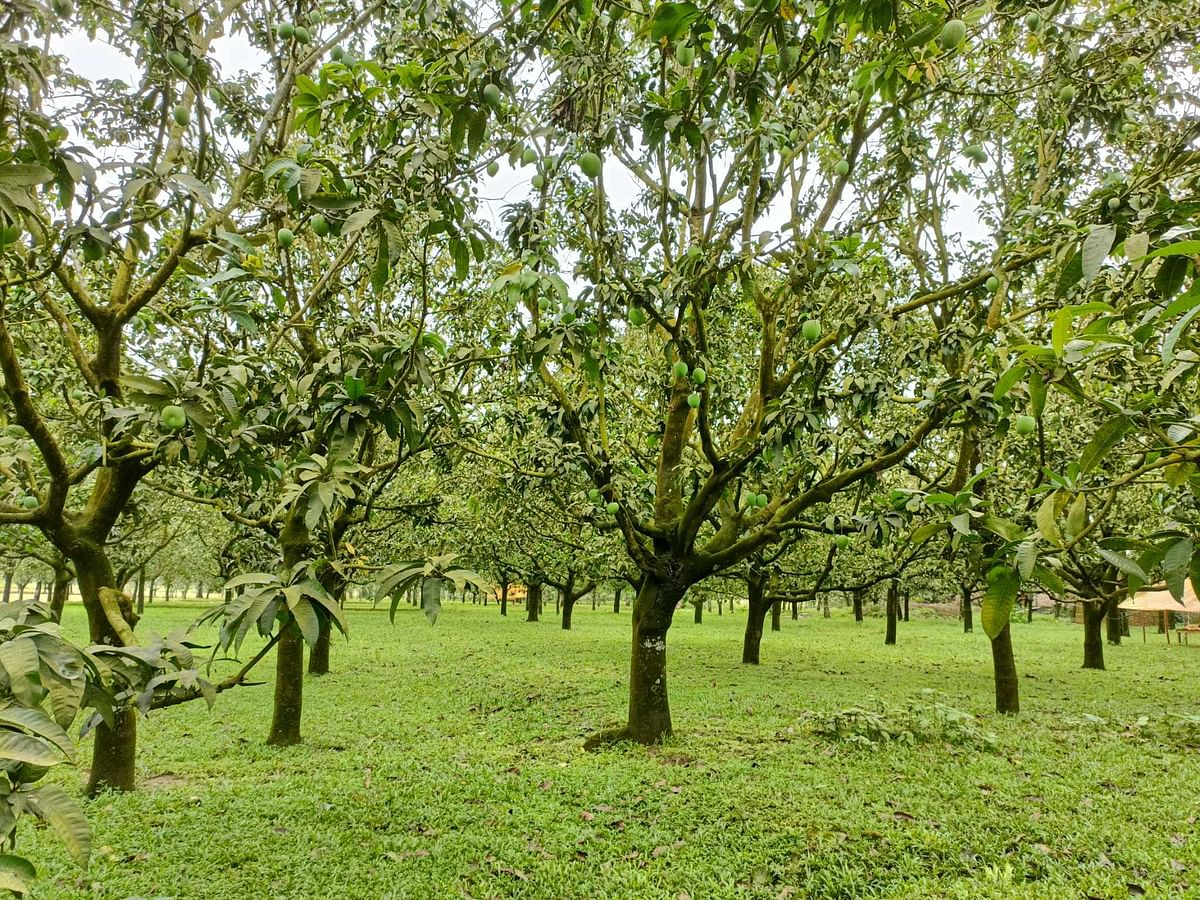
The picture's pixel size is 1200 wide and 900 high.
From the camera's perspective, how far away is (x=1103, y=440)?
151 cm

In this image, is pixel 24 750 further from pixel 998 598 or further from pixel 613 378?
pixel 613 378

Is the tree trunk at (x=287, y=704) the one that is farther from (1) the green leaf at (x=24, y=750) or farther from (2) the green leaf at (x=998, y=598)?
(2) the green leaf at (x=998, y=598)

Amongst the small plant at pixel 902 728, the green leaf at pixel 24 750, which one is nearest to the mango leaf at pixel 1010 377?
the green leaf at pixel 24 750

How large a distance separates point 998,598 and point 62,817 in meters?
2.18

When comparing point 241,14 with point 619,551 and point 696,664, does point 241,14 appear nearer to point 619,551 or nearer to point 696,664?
point 619,551

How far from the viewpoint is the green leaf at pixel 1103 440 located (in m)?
1.49

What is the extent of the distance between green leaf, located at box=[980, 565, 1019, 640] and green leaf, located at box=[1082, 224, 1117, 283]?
0.72 m

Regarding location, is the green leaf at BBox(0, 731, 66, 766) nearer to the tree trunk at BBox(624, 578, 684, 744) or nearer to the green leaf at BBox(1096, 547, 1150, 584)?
the green leaf at BBox(1096, 547, 1150, 584)

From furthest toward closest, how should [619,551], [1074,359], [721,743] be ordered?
[619,551]
[721,743]
[1074,359]

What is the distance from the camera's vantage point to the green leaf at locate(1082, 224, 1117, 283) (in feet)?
4.95

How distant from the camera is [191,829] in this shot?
15.3ft

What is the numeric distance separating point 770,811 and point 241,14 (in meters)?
6.72

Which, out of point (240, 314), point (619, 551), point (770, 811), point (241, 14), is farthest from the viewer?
point (619, 551)

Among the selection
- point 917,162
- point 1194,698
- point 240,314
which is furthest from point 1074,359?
point 1194,698
